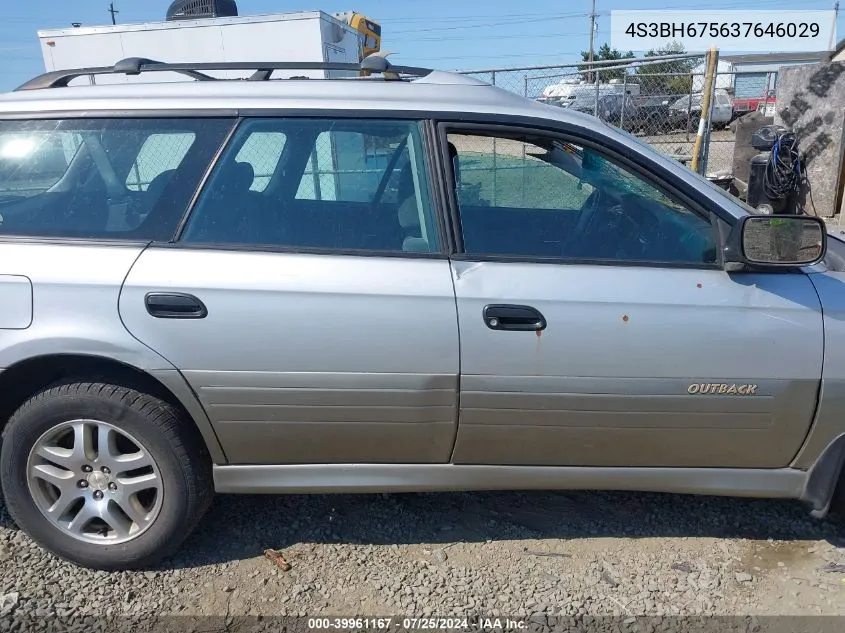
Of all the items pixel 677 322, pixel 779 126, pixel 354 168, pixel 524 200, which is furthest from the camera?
pixel 779 126

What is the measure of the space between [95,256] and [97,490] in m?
0.93

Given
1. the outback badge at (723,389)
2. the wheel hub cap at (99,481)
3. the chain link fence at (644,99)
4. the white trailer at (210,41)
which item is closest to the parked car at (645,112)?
the chain link fence at (644,99)

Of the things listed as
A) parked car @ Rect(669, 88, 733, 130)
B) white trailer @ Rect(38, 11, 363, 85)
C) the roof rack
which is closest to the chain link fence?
parked car @ Rect(669, 88, 733, 130)

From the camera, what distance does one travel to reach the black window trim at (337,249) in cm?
239

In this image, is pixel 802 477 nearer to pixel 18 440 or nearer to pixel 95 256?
pixel 95 256

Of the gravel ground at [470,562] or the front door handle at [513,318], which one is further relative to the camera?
the gravel ground at [470,562]

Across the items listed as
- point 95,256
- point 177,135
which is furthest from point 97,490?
point 177,135

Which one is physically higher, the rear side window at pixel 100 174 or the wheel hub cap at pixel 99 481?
the rear side window at pixel 100 174

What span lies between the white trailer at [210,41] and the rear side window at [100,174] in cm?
490

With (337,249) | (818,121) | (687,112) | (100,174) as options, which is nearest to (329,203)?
(337,249)

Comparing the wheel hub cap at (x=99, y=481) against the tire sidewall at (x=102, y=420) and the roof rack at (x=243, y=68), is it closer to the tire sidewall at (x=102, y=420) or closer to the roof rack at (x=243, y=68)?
the tire sidewall at (x=102, y=420)

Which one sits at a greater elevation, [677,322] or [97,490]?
[677,322]

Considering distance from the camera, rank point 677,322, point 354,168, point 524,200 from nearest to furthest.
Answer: point 677,322
point 354,168
point 524,200

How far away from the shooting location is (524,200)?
3.06m
